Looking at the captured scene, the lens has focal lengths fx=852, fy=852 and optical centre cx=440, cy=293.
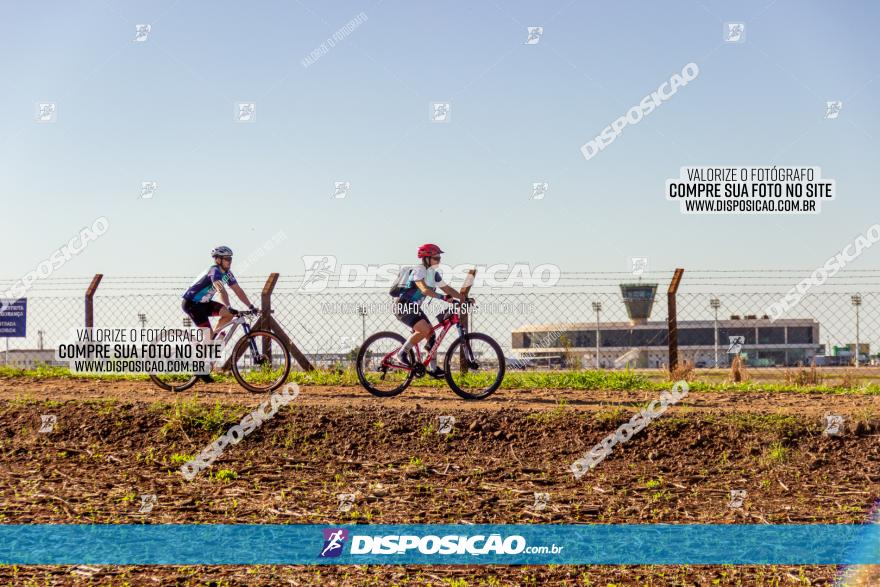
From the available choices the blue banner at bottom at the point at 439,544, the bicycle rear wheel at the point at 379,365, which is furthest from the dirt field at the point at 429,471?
the bicycle rear wheel at the point at 379,365

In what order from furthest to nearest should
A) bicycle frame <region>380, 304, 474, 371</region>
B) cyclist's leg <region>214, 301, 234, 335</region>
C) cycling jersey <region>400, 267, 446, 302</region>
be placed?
cyclist's leg <region>214, 301, 234, 335</region> → bicycle frame <region>380, 304, 474, 371</region> → cycling jersey <region>400, 267, 446, 302</region>

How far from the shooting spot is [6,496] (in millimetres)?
6867

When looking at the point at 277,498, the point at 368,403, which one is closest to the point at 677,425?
the point at 368,403

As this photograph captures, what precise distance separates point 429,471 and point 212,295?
532 cm

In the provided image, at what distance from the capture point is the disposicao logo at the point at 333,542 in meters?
5.63

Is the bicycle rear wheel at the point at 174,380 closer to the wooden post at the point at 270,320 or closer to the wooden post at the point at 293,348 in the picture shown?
the wooden post at the point at 270,320

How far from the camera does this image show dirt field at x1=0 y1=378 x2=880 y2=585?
5.38 m

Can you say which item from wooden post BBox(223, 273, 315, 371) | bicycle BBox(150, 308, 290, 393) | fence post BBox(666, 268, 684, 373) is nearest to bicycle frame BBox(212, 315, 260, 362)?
bicycle BBox(150, 308, 290, 393)

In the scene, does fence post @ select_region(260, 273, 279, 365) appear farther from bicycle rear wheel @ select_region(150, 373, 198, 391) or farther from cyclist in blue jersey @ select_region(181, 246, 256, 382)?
cyclist in blue jersey @ select_region(181, 246, 256, 382)

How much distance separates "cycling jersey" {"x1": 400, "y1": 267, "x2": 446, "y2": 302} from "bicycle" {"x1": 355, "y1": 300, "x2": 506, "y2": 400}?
48 centimetres

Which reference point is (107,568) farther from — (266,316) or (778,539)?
(266,316)

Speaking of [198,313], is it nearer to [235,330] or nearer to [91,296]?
[235,330]

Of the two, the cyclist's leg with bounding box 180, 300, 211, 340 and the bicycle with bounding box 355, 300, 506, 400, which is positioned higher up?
the cyclist's leg with bounding box 180, 300, 211, 340

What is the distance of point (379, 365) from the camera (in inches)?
440
